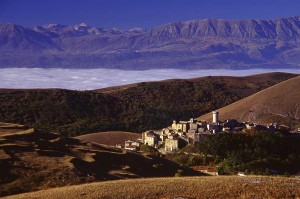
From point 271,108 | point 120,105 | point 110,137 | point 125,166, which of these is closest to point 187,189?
point 125,166

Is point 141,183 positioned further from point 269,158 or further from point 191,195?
point 269,158

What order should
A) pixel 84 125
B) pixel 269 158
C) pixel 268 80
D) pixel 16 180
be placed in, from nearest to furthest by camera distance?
1. pixel 16 180
2. pixel 269 158
3. pixel 84 125
4. pixel 268 80

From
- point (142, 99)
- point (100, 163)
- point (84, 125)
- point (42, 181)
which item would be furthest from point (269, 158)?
point (142, 99)

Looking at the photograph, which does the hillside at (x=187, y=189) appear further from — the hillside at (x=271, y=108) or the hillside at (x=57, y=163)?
the hillside at (x=271, y=108)

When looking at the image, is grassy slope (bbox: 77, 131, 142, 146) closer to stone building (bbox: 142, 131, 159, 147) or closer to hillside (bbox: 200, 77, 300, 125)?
stone building (bbox: 142, 131, 159, 147)

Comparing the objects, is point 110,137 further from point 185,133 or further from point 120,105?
point 120,105

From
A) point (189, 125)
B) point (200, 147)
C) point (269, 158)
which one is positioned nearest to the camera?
point (269, 158)

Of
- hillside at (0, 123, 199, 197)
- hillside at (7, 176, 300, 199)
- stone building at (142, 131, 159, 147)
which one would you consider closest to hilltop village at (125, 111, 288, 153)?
stone building at (142, 131, 159, 147)
